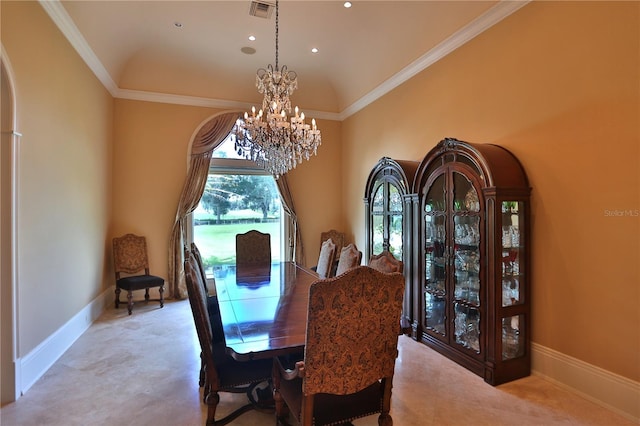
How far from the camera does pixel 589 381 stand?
2.49m

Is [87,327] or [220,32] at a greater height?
[220,32]

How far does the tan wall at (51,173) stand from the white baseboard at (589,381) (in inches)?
169

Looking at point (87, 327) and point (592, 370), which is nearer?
point (592, 370)

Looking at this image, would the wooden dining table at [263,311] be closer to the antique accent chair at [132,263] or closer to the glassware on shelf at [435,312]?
the glassware on shelf at [435,312]

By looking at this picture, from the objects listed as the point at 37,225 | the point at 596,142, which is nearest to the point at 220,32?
the point at 37,225

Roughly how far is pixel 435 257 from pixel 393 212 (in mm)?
932

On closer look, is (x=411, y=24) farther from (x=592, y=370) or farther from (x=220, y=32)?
(x=592, y=370)

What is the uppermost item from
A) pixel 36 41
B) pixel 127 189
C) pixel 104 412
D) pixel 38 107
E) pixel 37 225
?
pixel 36 41

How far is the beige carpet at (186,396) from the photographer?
2.25 m

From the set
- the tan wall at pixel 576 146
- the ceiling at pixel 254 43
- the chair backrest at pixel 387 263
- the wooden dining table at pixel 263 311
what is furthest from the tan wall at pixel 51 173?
the tan wall at pixel 576 146

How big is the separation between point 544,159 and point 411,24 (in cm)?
227

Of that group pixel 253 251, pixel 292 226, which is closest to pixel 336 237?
pixel 292 226

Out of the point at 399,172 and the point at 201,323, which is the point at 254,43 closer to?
the point at 399,172

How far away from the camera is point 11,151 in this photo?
8.25ft
